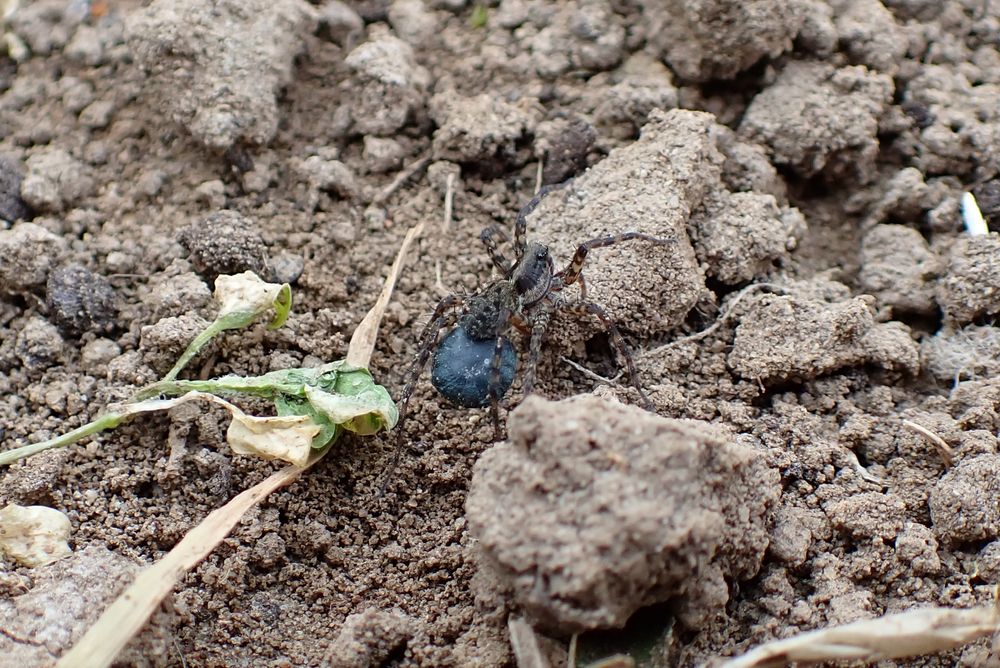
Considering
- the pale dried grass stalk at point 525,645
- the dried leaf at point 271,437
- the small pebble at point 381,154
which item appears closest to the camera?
the pale dried grass stalk at point 525,645

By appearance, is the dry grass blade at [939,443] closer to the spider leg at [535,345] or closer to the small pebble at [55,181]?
the spider leg at [535,345]

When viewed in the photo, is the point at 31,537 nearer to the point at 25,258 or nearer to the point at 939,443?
the point at 25,258

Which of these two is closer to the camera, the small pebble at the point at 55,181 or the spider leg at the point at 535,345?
the spider leg at the point at 535,345

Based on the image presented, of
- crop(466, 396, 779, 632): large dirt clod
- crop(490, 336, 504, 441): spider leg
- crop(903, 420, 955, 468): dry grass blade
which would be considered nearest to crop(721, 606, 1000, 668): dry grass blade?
crop(466, 396, 779, 632): large dirt clod

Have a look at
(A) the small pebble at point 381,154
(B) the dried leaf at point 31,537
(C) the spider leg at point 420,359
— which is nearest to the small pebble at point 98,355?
(B) the dried leaf at point 31,537

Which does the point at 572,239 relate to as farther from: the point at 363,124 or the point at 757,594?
the point at 757,594

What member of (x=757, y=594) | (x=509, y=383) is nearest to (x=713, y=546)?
(x=757, y=594)
